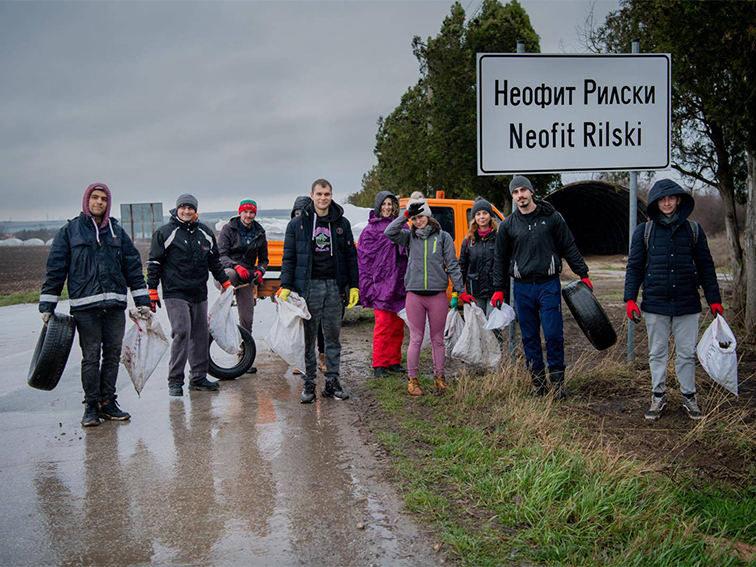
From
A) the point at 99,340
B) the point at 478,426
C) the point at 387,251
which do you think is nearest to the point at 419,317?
the point at 387,251

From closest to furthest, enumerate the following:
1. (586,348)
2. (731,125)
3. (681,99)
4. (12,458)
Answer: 1. (12,458)
2. (731,125)
3. (586,348)
4. (681,99)

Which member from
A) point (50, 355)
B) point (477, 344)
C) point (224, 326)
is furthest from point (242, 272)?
point (477, 344)

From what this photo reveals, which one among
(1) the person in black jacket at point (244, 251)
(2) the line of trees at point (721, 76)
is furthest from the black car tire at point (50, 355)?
(2) the line of trees at point (721, 76)

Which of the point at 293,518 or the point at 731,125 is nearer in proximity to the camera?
the point at 293,518

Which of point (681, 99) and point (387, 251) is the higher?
point (681, 99)

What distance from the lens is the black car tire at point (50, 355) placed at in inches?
235

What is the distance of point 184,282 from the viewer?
7.16m

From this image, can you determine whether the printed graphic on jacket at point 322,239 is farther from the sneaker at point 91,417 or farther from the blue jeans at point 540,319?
the sneaker at point 91,417

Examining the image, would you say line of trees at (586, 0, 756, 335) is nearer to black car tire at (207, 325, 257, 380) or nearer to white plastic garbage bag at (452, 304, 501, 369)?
white plastic garbage bag at (452, 304, 501, 369)

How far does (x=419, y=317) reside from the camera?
694 cm

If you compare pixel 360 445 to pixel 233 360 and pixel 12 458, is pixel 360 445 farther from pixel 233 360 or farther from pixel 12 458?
pixel 233 360

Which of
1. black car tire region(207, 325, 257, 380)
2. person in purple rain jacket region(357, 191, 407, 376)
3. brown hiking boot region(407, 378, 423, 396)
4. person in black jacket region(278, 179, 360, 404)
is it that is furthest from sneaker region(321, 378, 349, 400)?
black car tire region(207, 325, 257, 380)

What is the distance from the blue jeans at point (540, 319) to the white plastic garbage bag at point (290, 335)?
6.75 ft

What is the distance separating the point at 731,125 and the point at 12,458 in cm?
844
